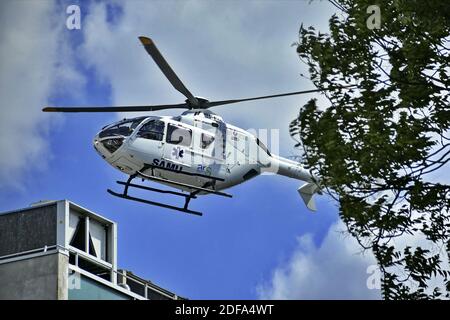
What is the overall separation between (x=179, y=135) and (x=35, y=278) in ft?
29.6

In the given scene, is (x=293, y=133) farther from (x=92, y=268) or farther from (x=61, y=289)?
(x=92, y=268)

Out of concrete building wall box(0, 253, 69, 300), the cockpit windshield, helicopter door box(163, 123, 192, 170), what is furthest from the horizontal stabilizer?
concrete building wall box(0, 253, 69, 300)

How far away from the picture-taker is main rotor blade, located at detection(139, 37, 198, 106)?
117 ft

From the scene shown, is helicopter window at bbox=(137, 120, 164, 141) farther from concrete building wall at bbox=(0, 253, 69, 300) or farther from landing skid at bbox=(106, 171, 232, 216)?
concrete building wall at bbox=(0, 253, 69, 300)

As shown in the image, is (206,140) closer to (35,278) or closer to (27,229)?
(27,229)

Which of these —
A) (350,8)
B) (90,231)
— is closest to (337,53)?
(350,8)

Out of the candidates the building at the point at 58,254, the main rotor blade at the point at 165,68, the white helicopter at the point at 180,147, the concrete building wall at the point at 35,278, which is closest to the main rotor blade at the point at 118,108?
the white helicopter at the point at 180,147

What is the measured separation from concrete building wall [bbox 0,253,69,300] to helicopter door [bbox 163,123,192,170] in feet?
24.3

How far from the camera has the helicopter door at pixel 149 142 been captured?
123ft

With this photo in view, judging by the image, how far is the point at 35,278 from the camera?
31438 mm

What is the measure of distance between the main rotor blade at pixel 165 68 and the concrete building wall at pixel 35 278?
7.97m

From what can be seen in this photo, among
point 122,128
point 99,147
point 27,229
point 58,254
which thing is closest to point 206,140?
point 122,128
